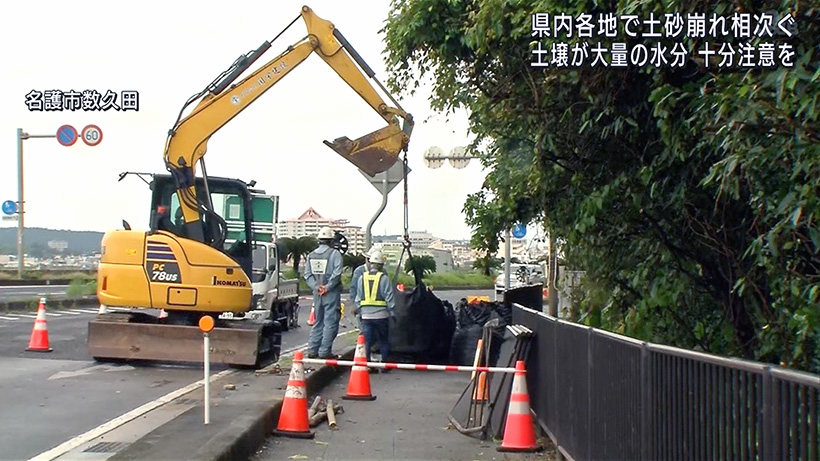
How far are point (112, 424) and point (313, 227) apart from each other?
22827 millimetres

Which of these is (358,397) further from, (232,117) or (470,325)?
(232,117)

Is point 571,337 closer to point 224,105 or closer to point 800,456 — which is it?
point 800,456

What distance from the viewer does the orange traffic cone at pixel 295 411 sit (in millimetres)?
8883

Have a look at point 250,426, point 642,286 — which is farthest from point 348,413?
point 642,286

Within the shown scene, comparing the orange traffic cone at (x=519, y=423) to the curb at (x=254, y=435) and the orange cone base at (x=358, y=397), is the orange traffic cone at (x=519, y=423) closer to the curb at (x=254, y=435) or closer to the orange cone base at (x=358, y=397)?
the curb at (x=254, y=435)

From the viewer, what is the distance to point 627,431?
5.57m

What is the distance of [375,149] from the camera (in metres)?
14.4

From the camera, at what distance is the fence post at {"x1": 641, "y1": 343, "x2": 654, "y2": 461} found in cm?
511

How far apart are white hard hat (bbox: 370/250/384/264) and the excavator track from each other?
1.94 metres

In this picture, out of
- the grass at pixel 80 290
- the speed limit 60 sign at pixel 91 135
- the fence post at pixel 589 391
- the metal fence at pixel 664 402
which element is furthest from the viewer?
the grass at pixel 80 290

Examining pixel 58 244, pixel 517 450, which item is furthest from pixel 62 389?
pixel 58 244

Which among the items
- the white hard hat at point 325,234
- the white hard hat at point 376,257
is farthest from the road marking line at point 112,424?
the white hard hat at point 376,257

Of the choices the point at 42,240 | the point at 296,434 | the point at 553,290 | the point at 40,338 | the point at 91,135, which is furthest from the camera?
the point at 42,240

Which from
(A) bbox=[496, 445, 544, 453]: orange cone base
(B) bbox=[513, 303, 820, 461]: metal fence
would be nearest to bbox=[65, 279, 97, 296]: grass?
(A) bbox=[496, 445, 544, 453]: orange cone base
